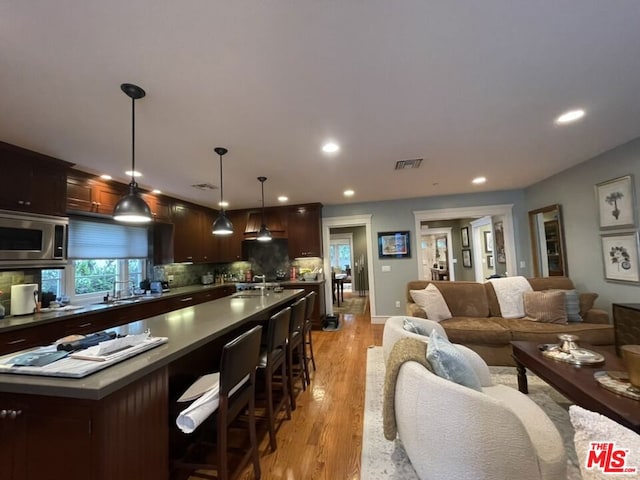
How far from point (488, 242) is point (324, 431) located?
6.24 metres

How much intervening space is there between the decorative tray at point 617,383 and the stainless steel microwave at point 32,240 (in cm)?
467

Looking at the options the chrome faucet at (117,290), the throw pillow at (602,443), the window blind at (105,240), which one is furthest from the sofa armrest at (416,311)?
the window blind at (105,240)

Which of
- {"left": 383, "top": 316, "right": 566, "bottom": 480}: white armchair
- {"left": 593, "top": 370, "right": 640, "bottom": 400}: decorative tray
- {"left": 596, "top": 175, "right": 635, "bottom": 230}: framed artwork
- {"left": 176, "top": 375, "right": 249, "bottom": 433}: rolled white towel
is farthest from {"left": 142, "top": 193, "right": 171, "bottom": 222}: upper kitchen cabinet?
{"left": 596, "top": 175, "right": 635, "bottom": 230}: framed artwork

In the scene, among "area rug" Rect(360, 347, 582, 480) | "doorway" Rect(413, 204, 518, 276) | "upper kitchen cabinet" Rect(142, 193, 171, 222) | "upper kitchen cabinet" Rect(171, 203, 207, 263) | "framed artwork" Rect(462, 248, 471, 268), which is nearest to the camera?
"area rug" Rect(360, 347, 582, 480)

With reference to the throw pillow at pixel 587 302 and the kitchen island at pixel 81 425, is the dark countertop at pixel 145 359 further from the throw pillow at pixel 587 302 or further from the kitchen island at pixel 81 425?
the throw pillow at pixel 587 302

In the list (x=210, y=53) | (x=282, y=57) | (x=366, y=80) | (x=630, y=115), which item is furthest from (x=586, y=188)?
(x=210, y=53)

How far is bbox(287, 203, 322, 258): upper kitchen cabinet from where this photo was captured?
18.8ft

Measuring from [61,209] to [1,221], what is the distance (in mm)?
549

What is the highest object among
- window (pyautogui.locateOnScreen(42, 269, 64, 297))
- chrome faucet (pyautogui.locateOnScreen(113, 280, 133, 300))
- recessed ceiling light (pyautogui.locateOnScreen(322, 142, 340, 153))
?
recessed ceiling light (pyautogui.locateOnScreen(322, 142, 340, 153))

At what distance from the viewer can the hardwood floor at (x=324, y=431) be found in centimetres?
183

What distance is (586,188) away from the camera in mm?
3705

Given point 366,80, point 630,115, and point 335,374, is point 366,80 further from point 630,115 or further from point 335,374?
point 335,374

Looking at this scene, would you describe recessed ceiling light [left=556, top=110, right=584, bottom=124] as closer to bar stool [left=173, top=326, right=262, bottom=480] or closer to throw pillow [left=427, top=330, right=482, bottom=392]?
throw pillow [left=427, top=330, right=482, bottom=392]

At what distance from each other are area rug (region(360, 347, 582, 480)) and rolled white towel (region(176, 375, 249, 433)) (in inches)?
42.2
